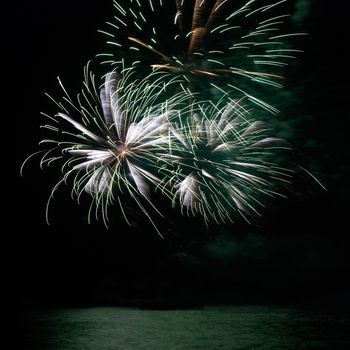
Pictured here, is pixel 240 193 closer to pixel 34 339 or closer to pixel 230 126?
pixel 230 126

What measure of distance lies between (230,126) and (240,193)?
1.75 metres

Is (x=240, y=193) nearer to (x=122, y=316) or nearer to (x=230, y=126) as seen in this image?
(x=230, y=126)

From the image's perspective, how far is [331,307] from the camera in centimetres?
1675

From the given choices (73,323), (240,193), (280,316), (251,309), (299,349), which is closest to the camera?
(299,349)

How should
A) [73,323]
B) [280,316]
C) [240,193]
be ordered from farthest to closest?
[280,316] → [73,323] → [240,193]

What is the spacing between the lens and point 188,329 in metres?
11.3

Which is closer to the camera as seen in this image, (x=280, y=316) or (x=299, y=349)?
(x=299, y=349)

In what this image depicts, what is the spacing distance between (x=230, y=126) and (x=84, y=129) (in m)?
3.07

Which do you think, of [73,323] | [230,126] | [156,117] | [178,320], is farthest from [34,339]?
[230,126]

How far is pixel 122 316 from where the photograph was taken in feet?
48.1

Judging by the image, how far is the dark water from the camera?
9.20m

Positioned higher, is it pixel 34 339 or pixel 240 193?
pixel 240 193

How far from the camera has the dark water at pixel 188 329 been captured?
9.20 metres

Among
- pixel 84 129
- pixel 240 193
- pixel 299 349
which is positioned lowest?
pixel 299 349
